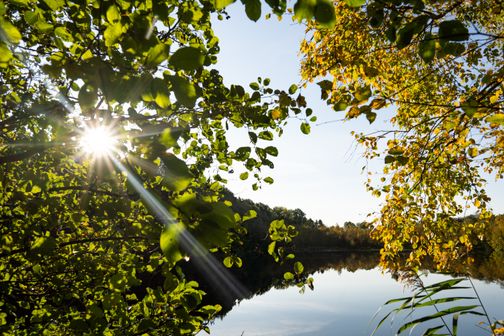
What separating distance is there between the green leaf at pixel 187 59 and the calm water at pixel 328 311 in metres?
15.6

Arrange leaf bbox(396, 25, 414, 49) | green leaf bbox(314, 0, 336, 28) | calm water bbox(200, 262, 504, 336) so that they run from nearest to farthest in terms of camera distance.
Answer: green leaf bbox(314, 0, 336, 28)
leaf bbox(396, 25, 414, 49)
calm water bbox(200, 262, 504, 336)

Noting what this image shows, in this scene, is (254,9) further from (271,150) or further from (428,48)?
(271,150)

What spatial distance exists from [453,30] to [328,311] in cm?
2331

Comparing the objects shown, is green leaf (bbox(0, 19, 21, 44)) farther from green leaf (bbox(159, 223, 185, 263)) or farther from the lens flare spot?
green leaf (bbox(159, 223, 185, 263))

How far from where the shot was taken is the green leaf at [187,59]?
2.81 ft

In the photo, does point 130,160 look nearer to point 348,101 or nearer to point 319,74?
point 348,101

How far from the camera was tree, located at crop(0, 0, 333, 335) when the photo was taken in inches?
38.6

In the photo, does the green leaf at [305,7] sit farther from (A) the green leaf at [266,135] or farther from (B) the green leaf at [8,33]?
(A) the green leaf at [266,135]

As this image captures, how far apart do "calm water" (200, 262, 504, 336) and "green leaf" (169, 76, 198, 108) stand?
15498 millimetres

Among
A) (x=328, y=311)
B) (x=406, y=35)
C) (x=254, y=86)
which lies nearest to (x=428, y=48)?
(x=406, y=35)

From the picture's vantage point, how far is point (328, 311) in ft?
71.8

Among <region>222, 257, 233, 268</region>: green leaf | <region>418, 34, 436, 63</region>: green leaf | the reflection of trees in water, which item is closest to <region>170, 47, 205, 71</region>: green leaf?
<region>418, 34, 436, 63</region>: green leaf

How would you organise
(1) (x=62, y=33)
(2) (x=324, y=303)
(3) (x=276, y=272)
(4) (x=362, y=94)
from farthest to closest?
(3) (x=276, y=272)
(2) (x=324, y=303)
(1) (x=62, y=33)
(4) (x=362, y=94)

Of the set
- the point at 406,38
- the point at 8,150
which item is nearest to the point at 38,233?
the point at 8,150
